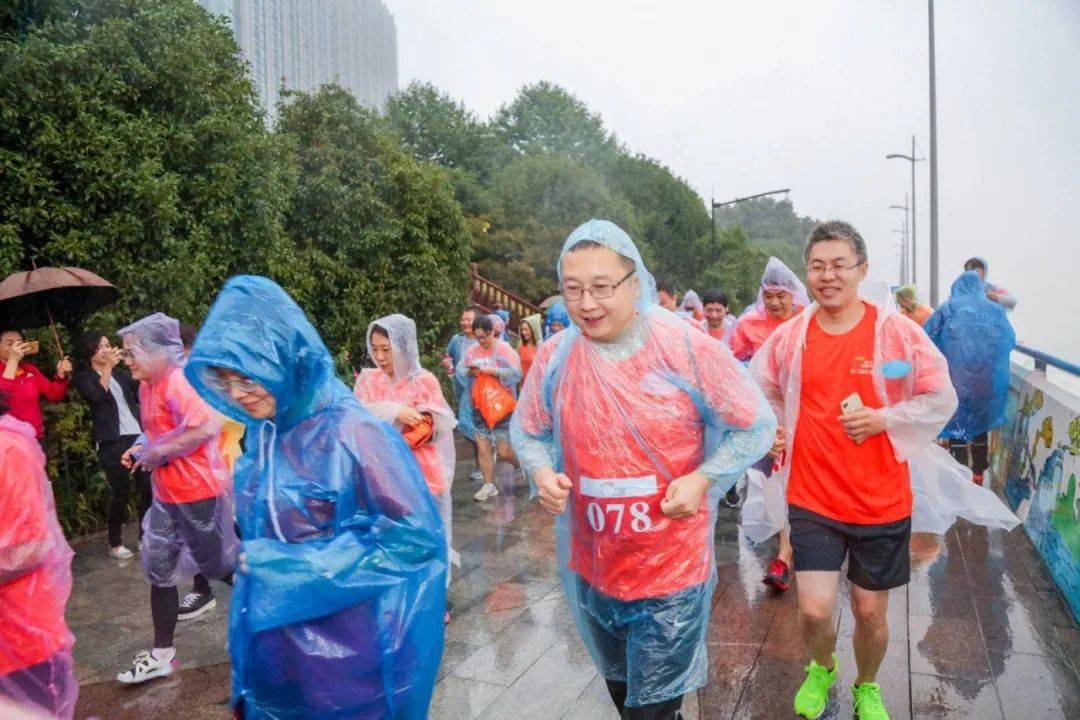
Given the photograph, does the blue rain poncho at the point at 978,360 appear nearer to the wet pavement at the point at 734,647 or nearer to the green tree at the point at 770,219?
the wet pavement at the point at 734,647

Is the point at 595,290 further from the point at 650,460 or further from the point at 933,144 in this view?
the point at 933,144

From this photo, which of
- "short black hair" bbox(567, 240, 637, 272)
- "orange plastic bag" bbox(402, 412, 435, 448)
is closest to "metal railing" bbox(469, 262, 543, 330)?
"orange plastic bag" bbox(402, 412, 435, 448)

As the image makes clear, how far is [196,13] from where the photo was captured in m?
7.96

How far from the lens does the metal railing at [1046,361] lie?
536 centimetres

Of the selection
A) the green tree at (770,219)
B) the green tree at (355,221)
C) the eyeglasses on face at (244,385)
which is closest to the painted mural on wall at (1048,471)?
the eyeglasses on face at (244,385)

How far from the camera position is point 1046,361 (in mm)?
6141

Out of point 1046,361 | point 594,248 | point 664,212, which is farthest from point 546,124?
point 594,248

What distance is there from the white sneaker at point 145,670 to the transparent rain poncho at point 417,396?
1.47 meters

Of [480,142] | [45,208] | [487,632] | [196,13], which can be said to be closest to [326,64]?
[196,13]

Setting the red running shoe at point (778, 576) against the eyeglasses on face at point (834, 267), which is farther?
the red running shoe at point (778, 576)

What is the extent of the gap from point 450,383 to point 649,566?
10.9m

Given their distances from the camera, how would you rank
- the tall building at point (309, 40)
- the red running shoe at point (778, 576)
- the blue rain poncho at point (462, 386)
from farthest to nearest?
1. the tall building at point (309, 40)
2. the blue rain poncho at point (462, 386)
3. the red running shoe at point (778, 576)

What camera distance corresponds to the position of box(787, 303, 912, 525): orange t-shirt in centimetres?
319

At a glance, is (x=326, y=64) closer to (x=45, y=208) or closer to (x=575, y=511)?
(x=45, y=208)
